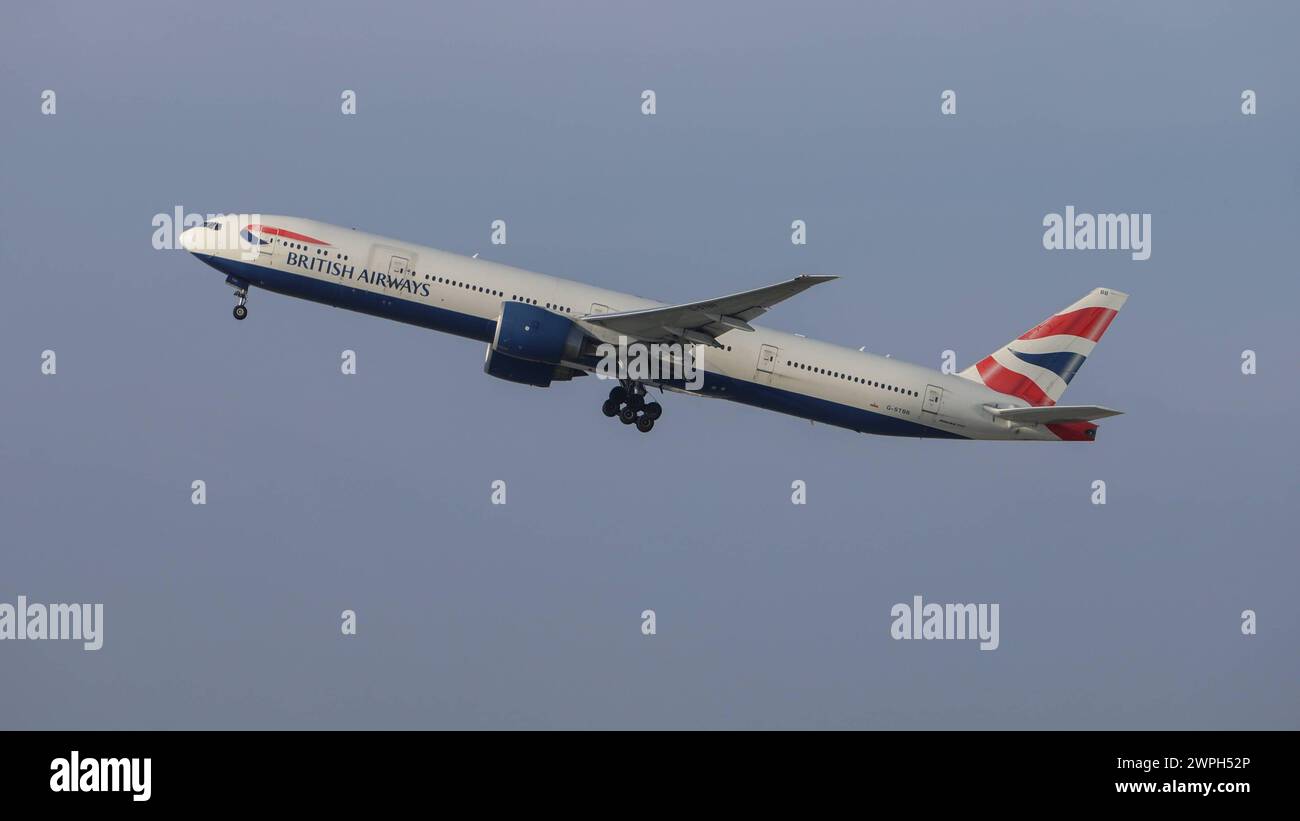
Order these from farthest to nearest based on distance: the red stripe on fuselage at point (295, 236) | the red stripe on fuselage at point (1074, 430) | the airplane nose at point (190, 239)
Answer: the red stripe on fuselage at point (1074, 430)
the airplane nose at point (190, 239)
the red stripe on fuselage at point (295, 236)

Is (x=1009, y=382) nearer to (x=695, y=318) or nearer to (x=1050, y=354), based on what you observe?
(x=1050, y=354)

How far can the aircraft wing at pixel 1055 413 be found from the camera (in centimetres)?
6341

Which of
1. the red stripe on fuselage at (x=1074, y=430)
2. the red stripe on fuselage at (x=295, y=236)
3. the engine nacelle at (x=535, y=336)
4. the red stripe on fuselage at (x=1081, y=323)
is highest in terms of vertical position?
the red stripe on fuselage at (x=295, y=236)

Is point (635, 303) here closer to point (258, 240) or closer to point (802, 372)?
point (802, 372)

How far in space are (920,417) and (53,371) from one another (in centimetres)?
3252

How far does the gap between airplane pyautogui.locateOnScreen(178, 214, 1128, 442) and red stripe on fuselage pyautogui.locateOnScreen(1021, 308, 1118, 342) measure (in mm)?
1918

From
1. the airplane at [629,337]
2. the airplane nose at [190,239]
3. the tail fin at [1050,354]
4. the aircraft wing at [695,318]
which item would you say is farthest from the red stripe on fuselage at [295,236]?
the tail fin at [1050,354]

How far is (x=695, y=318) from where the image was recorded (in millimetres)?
61906

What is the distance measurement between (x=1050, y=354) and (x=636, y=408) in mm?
15640

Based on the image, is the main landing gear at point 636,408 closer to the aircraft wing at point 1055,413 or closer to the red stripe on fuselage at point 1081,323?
the aircraft wing at point 1055,413

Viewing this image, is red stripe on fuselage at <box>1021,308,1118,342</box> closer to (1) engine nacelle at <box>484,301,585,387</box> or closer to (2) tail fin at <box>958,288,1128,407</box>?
(2) tail fin at <box>958,288,1128,407</box>

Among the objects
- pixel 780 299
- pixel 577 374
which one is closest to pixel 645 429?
pixel 577 374

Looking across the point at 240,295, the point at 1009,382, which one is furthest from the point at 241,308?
the point at 1009,382

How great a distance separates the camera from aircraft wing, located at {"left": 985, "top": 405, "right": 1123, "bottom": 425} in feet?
208
